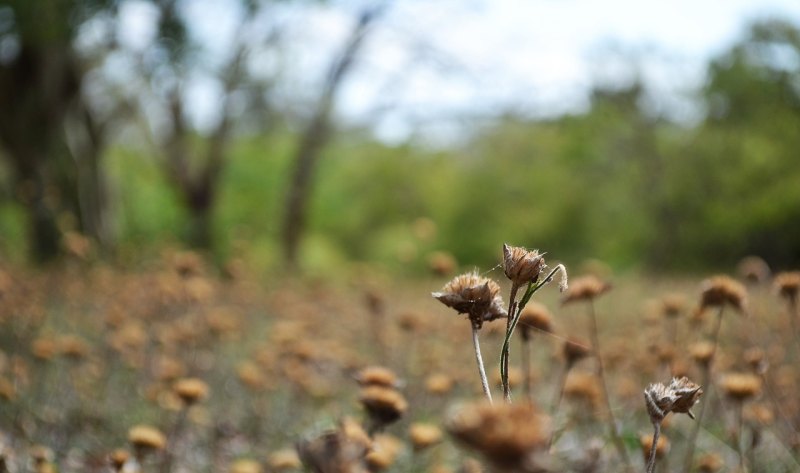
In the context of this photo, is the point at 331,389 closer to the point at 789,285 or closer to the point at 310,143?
the point at 789,285

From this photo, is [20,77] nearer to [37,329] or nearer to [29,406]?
[37,329]

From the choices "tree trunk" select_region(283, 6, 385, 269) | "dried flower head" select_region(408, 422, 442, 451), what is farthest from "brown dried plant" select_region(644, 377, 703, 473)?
"tree trunk" select_region(283, 6, 385, 269)

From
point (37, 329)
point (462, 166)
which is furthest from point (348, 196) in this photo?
point (37, 329)

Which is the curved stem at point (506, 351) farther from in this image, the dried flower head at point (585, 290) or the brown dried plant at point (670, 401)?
the dried flower head at point (585, 290)

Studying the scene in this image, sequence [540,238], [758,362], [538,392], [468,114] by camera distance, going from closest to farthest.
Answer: [758,362]
[538,392]
[468,114]
[540,238]

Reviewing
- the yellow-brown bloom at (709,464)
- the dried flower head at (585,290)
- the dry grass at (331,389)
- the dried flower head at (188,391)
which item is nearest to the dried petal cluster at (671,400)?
the dry grass at (331,389)
